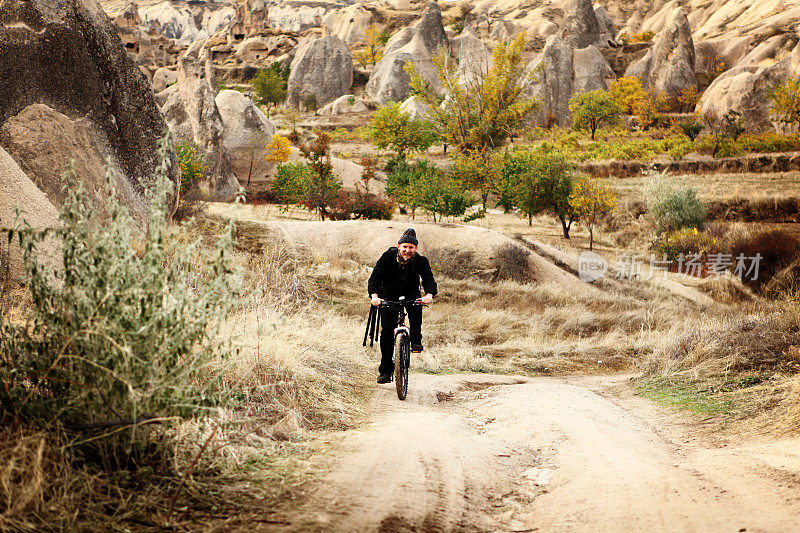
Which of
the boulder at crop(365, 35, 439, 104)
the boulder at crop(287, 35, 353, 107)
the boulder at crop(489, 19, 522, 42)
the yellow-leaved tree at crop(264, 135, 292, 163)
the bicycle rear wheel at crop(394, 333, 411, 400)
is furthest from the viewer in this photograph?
the boulder at crop(489, 19, 522, 42)

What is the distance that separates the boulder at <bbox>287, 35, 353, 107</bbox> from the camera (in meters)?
66.0

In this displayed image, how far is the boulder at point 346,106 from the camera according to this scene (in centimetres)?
5958

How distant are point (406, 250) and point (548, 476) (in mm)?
3324

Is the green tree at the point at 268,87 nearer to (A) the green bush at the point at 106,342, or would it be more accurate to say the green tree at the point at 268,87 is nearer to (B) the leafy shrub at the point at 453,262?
(B) the leafy shrub at the point at 453,262

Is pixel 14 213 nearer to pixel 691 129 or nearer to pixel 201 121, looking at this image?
pixel 201 121

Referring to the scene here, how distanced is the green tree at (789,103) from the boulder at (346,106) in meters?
34.1

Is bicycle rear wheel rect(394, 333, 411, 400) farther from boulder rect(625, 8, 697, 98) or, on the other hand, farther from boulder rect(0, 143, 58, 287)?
boulder rect(625, 8, 697, 98)

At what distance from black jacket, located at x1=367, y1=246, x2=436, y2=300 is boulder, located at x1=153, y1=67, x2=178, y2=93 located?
207 feet

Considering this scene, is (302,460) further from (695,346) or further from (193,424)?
(695,346)

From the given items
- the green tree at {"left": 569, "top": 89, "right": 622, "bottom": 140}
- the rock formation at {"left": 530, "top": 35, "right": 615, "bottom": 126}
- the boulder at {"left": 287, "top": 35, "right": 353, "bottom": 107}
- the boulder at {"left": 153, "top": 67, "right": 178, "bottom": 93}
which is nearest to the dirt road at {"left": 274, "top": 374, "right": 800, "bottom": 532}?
the green tree at {"left": 569, "top": 89, "right": 622, "bottom": 140}

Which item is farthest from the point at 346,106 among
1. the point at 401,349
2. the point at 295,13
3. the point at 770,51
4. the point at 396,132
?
the point at 295,13

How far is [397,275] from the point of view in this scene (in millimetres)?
7398

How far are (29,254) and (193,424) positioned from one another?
1.42 meters

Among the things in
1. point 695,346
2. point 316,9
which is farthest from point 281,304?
point 316,9
